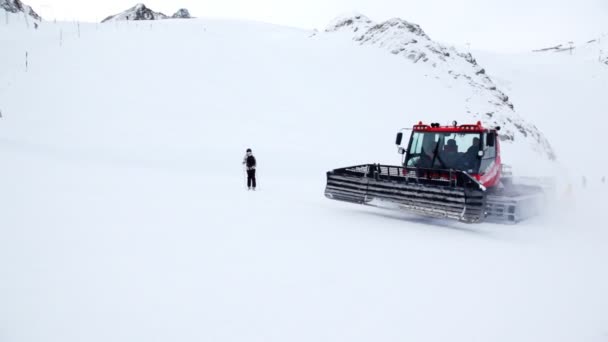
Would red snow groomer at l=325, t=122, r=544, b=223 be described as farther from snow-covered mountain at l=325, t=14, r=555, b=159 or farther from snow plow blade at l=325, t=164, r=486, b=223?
snow-covered mountain at l=325, t=14, r=555, b=159

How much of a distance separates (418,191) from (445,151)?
65.6 inches

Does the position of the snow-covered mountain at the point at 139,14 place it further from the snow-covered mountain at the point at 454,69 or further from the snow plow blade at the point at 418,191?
the snow plow blade at the point at 418,191

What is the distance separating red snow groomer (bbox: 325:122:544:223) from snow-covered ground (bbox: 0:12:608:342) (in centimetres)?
48

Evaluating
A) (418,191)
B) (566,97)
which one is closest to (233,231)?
(418,191)

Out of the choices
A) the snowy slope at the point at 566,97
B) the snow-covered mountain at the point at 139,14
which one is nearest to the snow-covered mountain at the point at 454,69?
the snowy slope at the point at 566,97

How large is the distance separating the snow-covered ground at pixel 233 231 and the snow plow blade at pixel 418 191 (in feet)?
1.50

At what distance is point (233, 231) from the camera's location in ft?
22.8

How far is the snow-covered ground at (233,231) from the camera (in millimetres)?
3906

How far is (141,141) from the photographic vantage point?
16.5 metres

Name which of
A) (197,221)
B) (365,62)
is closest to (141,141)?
(197,221)

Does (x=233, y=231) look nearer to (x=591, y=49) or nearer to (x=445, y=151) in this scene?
(x=445, y=151)

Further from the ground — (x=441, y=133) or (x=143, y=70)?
(x=143, y=70)

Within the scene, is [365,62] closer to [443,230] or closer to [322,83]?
[322,83]

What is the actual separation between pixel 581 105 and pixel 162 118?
3946 centimetres
